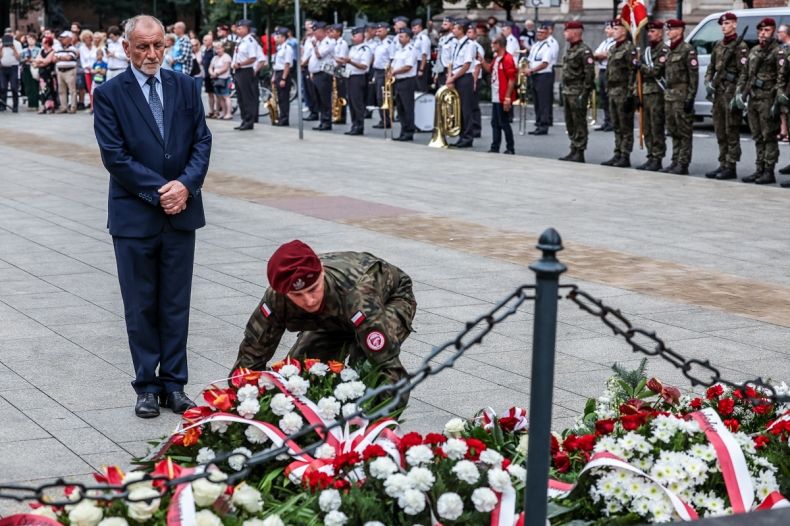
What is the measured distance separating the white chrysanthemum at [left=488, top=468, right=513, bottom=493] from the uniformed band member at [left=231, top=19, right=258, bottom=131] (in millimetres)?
21242

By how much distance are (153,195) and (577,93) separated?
1314 cm

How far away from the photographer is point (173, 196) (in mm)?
5945

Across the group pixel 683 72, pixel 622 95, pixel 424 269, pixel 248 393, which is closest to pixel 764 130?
pixel 683 72

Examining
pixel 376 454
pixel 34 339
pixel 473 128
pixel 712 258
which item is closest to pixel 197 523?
pixel 376 454

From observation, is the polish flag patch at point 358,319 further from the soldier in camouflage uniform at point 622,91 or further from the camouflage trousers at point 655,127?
the soldier in camouflage uniform at point 622,91

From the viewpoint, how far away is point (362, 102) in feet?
77.2

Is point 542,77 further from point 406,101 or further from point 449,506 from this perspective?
point 449,506

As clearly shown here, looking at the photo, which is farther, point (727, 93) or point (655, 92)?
point (655, 92)

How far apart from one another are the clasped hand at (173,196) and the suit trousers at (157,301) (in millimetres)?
159

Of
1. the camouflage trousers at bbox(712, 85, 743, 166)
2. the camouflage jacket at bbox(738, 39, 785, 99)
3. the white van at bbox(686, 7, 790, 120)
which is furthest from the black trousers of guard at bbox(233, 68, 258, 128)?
the camouflage jacket at bbox(738, 39, 785, 99)

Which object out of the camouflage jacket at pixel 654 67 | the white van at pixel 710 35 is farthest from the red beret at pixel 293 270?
the white van at pixel 710 35

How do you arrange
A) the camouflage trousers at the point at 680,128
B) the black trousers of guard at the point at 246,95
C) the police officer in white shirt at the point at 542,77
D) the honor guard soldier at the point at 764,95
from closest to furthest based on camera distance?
1. the honor guard soldier at the point at 764,95
2. the camouflage trousers at the point at 680,128
3. the police officer in white shirt at the point at 542,77
4. the black trousers of guard at the point at 246,95

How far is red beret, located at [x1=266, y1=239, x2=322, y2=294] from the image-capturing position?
468 centimetres

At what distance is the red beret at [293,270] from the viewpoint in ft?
15.4
